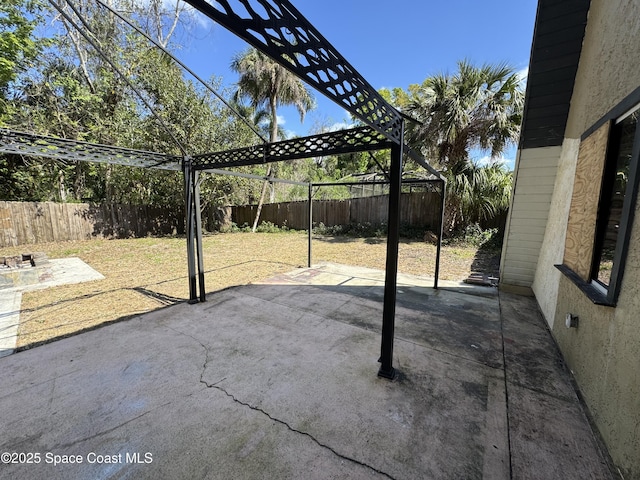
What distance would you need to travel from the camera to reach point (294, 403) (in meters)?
1.84

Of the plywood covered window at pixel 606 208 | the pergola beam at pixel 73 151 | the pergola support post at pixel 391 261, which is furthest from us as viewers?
the pergola beam at pixel 73 151

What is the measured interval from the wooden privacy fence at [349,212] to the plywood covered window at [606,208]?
567cm

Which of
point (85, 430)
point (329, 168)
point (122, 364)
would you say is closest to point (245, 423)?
point (85, 430)

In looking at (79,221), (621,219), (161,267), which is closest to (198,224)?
(161,267)

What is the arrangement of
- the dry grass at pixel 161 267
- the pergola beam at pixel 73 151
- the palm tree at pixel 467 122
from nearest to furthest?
1. the pergola beam at pixel 73 151
2. the dry grass at pixel 161 267
3. the palm tree at pixel 467 122

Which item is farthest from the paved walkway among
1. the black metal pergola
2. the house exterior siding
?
the house exterior siding

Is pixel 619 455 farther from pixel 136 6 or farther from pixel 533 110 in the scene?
pixel 136 6

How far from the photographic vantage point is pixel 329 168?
23.6 metres

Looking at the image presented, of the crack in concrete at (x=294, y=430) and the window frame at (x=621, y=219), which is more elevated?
the window frame at (x=621, y=219)

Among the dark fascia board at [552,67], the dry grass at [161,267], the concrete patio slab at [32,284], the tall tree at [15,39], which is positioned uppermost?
the tall tree at [15,39]

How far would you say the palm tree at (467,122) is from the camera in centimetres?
674

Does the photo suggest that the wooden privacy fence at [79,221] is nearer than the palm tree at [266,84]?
Yes

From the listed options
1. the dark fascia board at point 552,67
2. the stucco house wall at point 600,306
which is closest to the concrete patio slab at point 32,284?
the stucco house wall at point 600,306

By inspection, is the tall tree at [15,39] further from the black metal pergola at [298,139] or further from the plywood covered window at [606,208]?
the plywood covered window at [606,208]
